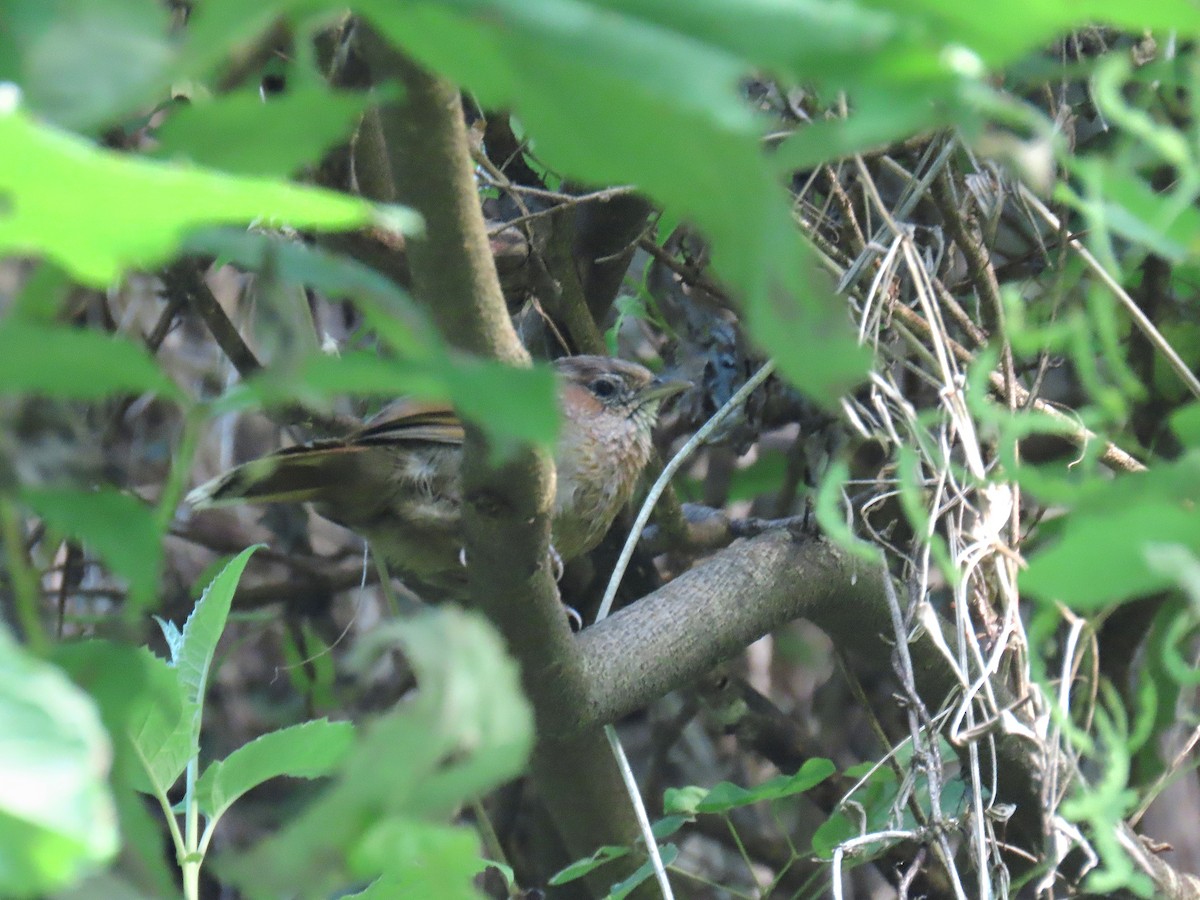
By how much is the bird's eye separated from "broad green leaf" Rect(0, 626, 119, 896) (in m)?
2.72

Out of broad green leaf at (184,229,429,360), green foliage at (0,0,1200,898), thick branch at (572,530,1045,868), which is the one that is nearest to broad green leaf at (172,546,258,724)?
thick branch at (572,530,1045,868)

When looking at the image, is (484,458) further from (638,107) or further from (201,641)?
(638,107)

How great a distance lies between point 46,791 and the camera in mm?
379

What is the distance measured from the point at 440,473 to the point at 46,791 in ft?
8.54

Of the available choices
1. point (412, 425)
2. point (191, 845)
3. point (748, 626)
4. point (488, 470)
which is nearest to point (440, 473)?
point (412, 425)

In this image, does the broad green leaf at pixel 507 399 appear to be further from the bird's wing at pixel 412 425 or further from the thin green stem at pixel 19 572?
the bird's wing at pixel 412 425

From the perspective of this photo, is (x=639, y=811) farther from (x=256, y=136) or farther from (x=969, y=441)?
(x=256, y=136)

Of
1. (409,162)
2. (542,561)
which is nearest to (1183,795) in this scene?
(542,561)

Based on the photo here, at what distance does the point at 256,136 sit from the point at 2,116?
100 millimetres

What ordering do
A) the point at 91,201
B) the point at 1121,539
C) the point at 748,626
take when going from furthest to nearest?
the point at 748,626
the point at 1121,539
the point at 91,201

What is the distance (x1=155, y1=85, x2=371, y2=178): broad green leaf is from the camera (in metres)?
0.45

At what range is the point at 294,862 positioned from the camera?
1.46ft

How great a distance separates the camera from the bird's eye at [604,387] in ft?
10.2

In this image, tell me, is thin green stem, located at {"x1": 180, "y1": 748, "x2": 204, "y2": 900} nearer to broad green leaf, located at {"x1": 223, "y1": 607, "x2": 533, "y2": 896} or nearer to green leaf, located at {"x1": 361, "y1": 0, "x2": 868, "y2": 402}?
broad green leaf, located at {"x1": 223, "y1": 607, "x2": 533, "y2": 896}
